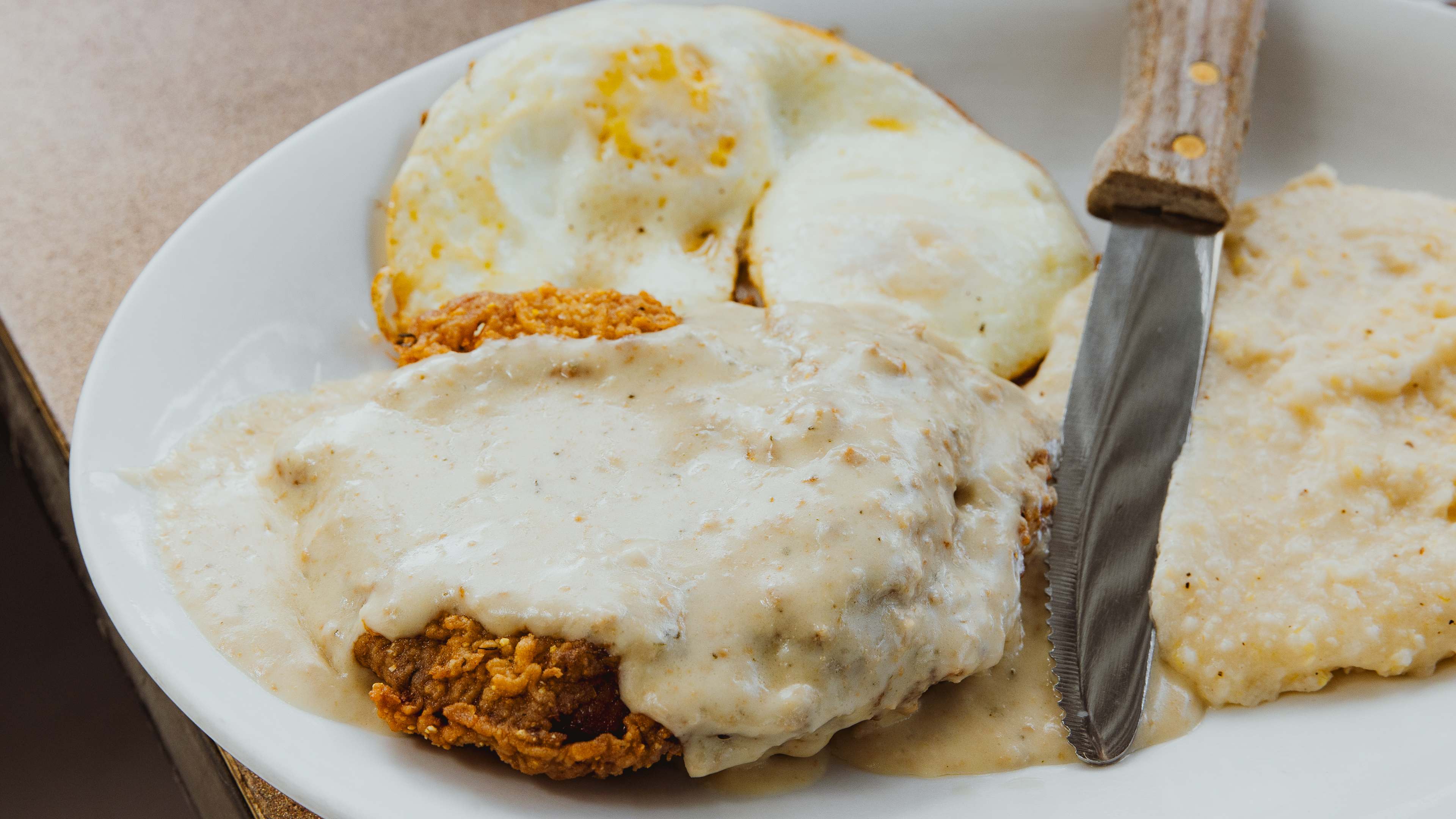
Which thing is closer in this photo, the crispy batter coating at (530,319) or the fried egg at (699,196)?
the crispy batter coating at (530,319)

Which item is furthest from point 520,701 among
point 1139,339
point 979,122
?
point 979,122

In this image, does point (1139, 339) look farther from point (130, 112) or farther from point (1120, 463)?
point (130, 112)

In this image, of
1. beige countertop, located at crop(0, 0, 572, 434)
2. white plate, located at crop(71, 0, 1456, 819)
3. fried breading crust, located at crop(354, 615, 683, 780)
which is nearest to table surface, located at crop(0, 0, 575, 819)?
beige countertop, located at crop(0, 0, 572, 434)

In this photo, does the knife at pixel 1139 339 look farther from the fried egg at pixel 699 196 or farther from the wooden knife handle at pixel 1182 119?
the fried egg at pixel 699 196

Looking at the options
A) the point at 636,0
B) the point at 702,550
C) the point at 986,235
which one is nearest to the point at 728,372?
the point at 702,550

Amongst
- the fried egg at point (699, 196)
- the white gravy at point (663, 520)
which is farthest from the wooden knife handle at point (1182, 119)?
the white gravy at point (663, 520)

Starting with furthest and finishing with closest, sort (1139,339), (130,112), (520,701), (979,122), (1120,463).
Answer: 1. (130,112)
2. (979,122)
3. (1139,339)
4. (1120,463)
5. (520,701)

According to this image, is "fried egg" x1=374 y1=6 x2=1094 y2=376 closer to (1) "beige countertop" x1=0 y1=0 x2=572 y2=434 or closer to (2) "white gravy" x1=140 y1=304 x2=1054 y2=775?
(2) "white gravy" x1=140 y1=304 x2=1054 y2=775
